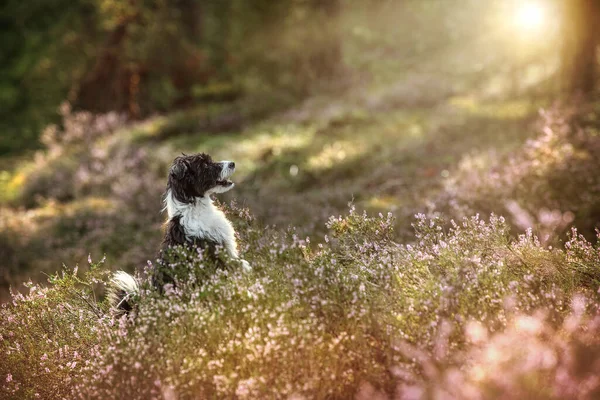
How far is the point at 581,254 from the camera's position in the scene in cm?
424

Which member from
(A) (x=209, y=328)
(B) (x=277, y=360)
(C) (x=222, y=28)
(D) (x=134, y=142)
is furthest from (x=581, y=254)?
(C) (x=222, y=28)

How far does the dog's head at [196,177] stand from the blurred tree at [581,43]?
26.7 feet

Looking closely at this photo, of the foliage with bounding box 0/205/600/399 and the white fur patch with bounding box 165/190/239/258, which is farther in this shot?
the white fur patch with bounding box 165/190/239/258

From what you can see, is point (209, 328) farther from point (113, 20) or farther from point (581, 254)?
point (113, 20)

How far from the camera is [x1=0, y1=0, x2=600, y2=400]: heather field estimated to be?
347 centimetres

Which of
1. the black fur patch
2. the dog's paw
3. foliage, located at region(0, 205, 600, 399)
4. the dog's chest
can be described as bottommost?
foliage, located at region(0, 205, 600, 399)

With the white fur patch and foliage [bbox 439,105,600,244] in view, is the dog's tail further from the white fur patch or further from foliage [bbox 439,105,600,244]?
foliage [bbox 439,105,600,244]

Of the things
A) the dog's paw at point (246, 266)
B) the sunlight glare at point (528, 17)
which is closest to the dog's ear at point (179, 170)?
the dog's paw at point (246, 266)

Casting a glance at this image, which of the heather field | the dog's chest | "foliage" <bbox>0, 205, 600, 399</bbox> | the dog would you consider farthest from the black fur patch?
"foliage" <bbox>0, 205, 600, 399</bbox>

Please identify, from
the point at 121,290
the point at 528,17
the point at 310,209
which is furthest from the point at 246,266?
the point at 528,17

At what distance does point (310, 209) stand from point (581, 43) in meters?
6.56

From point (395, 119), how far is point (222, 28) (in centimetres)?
1515

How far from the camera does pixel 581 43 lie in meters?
11.2

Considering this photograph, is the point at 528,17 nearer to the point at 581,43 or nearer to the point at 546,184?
the point at 581,43
